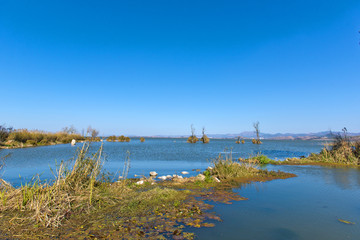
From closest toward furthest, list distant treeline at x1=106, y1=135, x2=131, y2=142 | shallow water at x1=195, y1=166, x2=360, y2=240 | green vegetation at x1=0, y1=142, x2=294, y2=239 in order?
green vegetation at x1=0, y1=142, x2=294, y2=239, shallow water at x1=195, y1=166, x2=360, y2=240, distant treeline at x1=106, y1=135, x2=131, y2=142

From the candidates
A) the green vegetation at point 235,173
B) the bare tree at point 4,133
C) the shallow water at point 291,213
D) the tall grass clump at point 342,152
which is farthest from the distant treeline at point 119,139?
the shallow water at point 291,213

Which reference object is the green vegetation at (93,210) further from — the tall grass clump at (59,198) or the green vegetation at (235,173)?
the green vegetation at (235,173)

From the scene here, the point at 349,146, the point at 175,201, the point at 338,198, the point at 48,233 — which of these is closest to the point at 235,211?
the point at 175,201

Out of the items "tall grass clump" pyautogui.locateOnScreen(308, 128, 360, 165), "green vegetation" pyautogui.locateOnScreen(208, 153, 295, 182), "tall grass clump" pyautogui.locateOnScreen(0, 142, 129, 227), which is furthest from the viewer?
"tall grass clump" pyautogui.locateOnScreen(308, 128, 360, 165)

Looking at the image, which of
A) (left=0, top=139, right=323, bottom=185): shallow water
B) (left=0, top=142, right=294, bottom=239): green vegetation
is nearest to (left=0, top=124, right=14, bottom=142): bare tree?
(left=0, top=139, right=323, bottom=185): shallow water

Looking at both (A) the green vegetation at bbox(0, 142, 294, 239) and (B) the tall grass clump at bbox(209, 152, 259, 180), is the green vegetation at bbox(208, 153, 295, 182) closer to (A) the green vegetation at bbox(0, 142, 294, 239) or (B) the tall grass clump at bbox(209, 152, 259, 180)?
(B) the tall grass clump at bbox(209, 152, 259, 180)

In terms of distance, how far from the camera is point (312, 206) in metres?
7.93

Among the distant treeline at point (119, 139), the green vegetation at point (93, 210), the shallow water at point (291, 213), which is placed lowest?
the shallow water at point (291, 213)

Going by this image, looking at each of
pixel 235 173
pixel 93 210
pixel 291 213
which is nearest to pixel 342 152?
pixel 235 173

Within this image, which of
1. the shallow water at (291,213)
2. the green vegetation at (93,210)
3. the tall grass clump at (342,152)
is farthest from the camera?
the tall grass clump at (342,152)

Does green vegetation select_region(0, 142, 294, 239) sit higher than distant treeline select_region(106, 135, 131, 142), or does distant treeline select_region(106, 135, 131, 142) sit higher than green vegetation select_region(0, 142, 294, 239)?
distant treeline select_region(106, 135, 131, 142)

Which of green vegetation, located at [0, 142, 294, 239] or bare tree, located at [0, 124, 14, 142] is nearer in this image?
green vegetation, located at [0, 142, 294, 239]

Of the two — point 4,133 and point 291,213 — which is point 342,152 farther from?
point 4,133

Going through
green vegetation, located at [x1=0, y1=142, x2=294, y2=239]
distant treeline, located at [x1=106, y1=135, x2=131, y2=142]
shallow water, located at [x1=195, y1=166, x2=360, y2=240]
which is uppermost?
distant treeline, located at [x1=106, y1=135, x2=131, y2=142]
